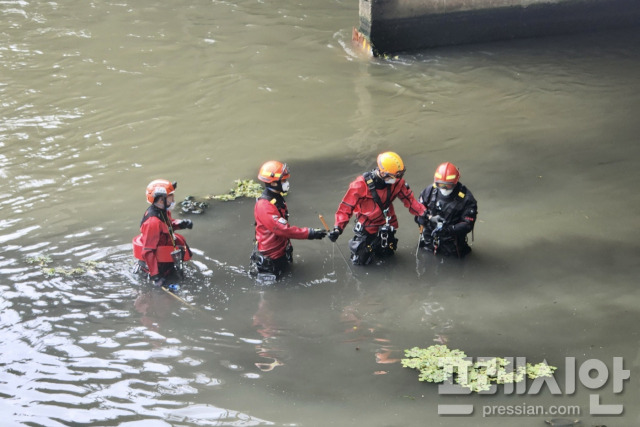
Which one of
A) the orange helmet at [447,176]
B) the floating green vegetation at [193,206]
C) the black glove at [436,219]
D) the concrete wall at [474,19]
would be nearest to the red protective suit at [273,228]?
the black glove at [436,219]

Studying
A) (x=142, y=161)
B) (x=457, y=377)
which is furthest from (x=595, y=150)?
(x=142, y=161)

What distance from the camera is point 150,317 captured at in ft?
27.8

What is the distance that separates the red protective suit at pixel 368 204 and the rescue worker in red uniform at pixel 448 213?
6.7 inches

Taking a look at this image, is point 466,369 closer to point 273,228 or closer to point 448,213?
point 448,213

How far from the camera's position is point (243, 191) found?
11.4 m

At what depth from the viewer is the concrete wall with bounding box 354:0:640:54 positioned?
56.0 feet

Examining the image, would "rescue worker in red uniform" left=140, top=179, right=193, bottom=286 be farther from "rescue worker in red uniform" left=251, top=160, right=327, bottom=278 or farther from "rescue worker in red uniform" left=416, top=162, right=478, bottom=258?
"rescue worker in red uniform" left=416, top=162, right=478, bottom=258

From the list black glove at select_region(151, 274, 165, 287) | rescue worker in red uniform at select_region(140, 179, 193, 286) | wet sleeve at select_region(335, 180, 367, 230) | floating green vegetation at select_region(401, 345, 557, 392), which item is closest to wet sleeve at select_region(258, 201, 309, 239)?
wet sleeve at select_region(335, 180, 367, 230)

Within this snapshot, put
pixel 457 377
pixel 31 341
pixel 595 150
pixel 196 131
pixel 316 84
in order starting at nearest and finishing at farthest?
pixel 457 377 → pixel 31 341 → pixel 595 150 → pixel 196 131 → pixel 316 84

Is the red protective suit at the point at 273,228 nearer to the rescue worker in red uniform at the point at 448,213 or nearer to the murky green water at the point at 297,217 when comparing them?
the murky green water at the point at 297,217

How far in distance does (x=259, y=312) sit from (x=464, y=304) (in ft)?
7.80

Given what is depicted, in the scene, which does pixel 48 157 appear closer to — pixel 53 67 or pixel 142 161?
pixel 142 161

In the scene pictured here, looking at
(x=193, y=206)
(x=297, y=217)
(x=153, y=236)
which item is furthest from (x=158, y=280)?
(x=297, y=217)

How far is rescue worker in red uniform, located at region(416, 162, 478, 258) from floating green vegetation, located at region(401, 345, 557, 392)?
2076 mm
